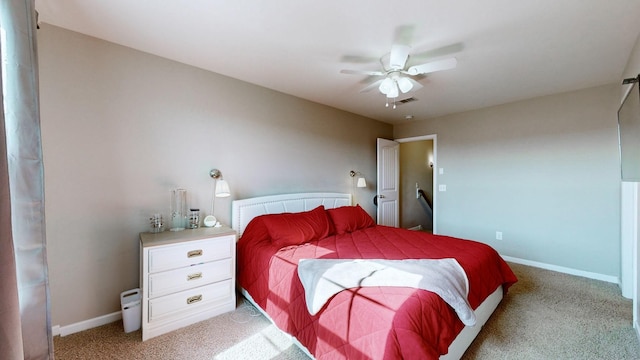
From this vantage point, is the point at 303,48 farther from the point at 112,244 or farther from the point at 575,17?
the point at 112,244

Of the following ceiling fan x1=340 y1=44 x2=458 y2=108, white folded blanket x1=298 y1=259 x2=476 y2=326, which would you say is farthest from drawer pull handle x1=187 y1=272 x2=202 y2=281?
ceiling fan x1=340 y1=44 x2=458 y2=108

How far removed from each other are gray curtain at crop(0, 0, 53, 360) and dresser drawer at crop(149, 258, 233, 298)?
94cm

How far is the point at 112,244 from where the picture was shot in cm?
217

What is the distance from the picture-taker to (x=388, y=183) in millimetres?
4801

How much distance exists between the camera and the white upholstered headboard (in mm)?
2840

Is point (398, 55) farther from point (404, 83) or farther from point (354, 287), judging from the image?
point (354, 287)

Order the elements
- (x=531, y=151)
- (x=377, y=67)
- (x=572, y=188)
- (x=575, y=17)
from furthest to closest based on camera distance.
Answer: (x=531, y=151) → (x=572, y=188) → (x=377, y=67) → (x=575, y=17)

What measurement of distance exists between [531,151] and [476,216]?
123 cm

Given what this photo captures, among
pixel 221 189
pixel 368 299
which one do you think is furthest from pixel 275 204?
pixel 368 299

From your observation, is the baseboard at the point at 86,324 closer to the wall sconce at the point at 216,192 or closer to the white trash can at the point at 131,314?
the white trash can at the point at 131,314

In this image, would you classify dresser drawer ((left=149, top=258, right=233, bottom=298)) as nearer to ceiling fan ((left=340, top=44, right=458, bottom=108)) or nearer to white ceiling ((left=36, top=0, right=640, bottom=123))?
white ceiling ((left=36, top=0, right=640, bottom=123))

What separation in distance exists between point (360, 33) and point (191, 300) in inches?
103

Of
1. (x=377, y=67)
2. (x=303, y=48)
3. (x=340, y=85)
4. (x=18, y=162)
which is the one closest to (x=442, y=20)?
(x=377, y=67)

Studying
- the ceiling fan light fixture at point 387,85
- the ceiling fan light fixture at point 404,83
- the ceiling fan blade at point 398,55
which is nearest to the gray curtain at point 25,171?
the ceiling fan blade at point 398,55
